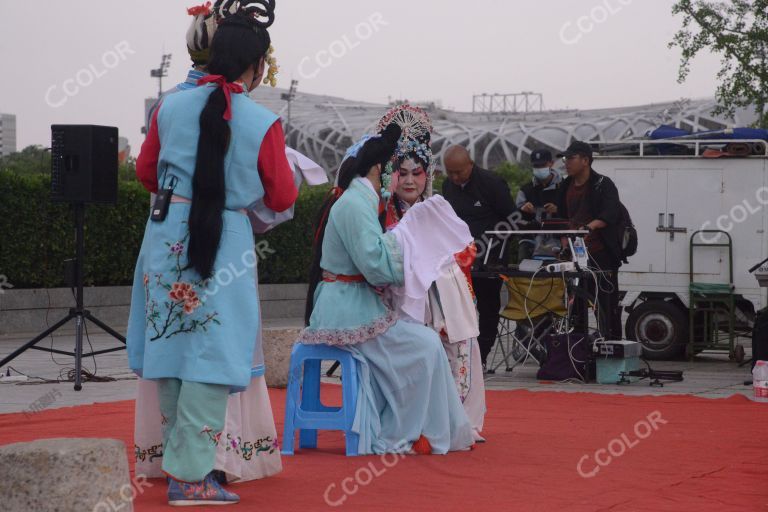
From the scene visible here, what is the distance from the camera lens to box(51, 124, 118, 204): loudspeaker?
925cm

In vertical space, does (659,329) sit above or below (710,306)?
below

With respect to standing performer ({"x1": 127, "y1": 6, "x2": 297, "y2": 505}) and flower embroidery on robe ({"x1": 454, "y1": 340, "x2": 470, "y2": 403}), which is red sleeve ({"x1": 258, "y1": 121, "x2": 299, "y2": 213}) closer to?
standing performer ({"x1": 127, "y1": 6, "x2": 297, "y2": 505})

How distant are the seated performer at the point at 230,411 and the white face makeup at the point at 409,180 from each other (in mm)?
1669

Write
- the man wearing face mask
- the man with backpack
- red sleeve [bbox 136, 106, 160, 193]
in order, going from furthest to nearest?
the man wearing face mask
the man with backpack
red sleeve [bbox 136, 106, 160, 193]

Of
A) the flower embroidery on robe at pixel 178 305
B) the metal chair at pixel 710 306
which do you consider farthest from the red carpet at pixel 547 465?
the metal chair at pixel 710 306

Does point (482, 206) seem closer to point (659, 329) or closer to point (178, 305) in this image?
point (659, 329)

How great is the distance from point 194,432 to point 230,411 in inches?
14.6

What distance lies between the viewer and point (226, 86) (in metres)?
4.79

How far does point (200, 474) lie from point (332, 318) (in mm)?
1686

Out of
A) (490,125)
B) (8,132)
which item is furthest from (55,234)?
(490,125)

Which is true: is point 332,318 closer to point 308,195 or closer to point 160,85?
point 308,195

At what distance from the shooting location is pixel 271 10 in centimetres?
504

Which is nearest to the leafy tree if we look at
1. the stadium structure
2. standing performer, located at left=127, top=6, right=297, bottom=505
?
standing performer, located at left=127, top=6, right=297, bottom=505

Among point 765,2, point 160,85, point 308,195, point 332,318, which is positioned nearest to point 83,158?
point 332,318
